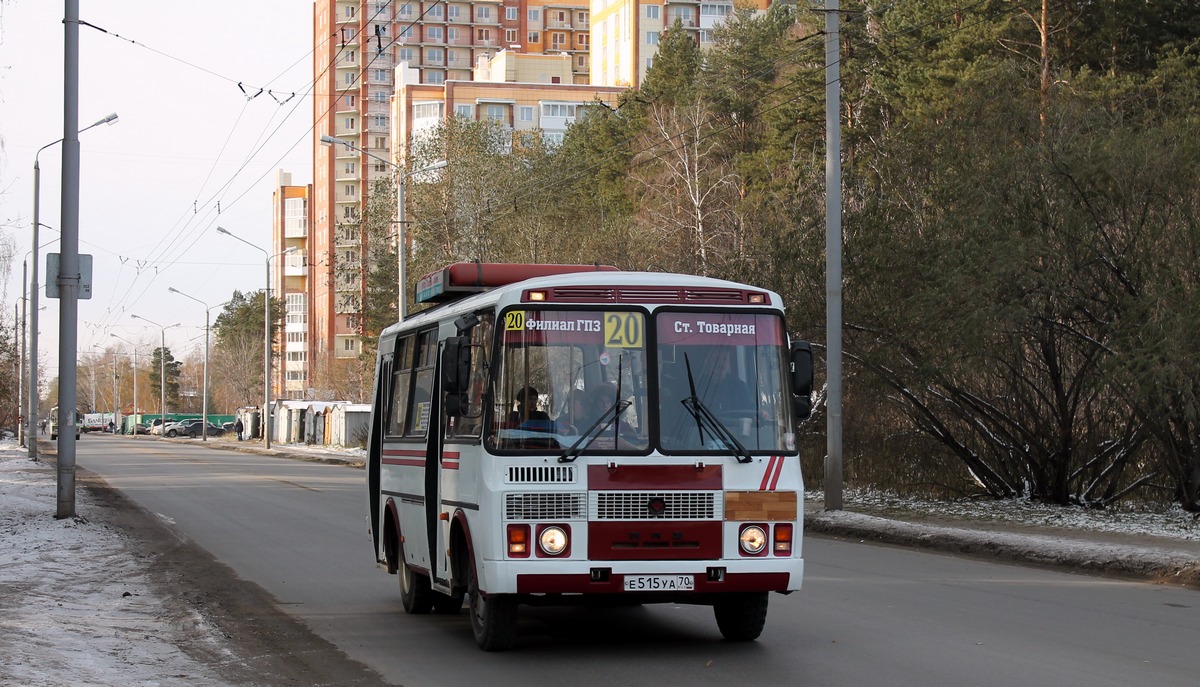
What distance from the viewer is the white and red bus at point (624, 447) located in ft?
30.6

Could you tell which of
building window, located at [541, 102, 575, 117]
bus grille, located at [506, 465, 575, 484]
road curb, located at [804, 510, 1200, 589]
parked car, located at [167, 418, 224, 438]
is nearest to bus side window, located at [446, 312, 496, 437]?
bus grille, located at [506, 465, 575, 484]

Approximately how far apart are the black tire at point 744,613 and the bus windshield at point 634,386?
113 cm

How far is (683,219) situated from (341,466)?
16.3 meters

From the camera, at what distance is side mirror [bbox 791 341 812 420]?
9734 millimetres

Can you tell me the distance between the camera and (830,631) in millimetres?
10711

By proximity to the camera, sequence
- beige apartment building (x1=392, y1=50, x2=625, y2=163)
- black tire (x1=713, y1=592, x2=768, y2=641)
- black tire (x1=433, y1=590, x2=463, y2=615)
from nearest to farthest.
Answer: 1. black tire (x1=713, y1=592, x2=768, y2=641)
2. black tire (x1=433, y1=590, x2=463, y2=615)
3. beige apartment building (x1=392, y1=50, x2=625, y2=163)

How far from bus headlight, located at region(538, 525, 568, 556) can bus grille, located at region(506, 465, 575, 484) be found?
0.30 metres

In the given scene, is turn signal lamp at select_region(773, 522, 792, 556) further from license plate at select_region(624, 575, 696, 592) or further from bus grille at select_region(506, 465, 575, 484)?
bus grille at select_region(506, 465, 575, 484)

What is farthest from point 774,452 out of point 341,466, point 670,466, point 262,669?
point 341,466

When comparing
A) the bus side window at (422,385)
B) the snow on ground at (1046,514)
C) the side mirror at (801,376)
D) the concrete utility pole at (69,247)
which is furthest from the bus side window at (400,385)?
the snow on ground at (1046,514)

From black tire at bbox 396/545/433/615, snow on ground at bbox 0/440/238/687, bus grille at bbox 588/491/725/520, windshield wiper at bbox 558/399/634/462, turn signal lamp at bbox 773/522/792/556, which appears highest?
windshield wiper at bbox 558/399/634/462

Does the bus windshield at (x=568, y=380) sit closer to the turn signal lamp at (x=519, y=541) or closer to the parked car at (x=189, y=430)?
the turn signal lamp at (x=519, y=541)

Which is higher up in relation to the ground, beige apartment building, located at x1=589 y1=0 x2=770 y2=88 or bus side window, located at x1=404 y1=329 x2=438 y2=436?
beige apartment building, located at x1=589 y1=0 x2=770 y2=88

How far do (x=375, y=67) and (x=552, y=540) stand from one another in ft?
472
